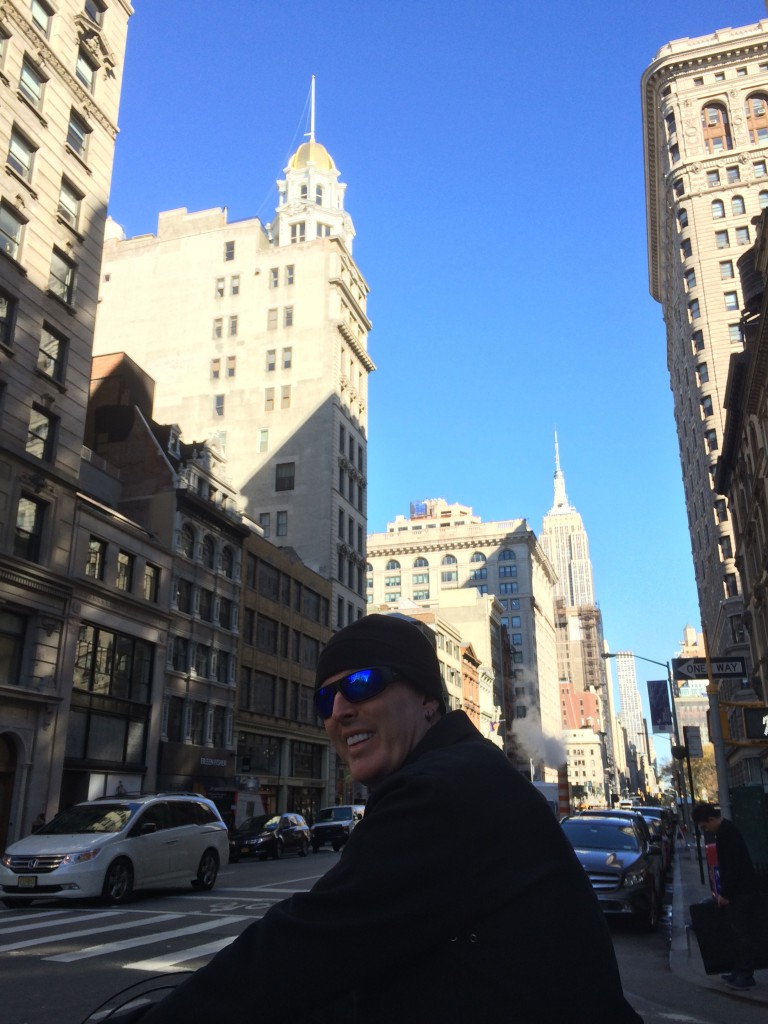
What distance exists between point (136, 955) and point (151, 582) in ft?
96.3

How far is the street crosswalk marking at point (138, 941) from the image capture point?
9.41m

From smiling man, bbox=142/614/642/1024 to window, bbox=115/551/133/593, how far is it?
34922 millimetres

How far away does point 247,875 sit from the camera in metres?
21.7

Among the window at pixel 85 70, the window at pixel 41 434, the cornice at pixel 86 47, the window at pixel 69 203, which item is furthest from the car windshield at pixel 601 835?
the window at pixel 85 70

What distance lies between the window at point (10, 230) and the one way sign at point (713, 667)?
81.3ft

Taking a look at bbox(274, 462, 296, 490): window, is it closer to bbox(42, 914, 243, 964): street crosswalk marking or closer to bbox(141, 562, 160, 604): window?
bbox(141, 562, 160, 604): window

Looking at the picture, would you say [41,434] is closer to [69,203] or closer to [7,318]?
[7,318]

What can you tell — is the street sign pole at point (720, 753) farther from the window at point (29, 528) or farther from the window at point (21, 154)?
the window at point (21, 154)

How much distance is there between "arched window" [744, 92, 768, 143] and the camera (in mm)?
72812

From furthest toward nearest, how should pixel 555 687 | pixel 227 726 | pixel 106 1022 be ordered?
pixel 555 687 → pixel 227 726 → pixel 106 1022

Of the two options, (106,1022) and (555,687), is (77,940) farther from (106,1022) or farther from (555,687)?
(555,687)

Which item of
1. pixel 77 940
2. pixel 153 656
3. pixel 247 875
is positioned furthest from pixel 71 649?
pixel 77 940

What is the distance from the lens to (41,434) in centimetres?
3012

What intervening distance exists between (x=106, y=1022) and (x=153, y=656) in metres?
37.1
